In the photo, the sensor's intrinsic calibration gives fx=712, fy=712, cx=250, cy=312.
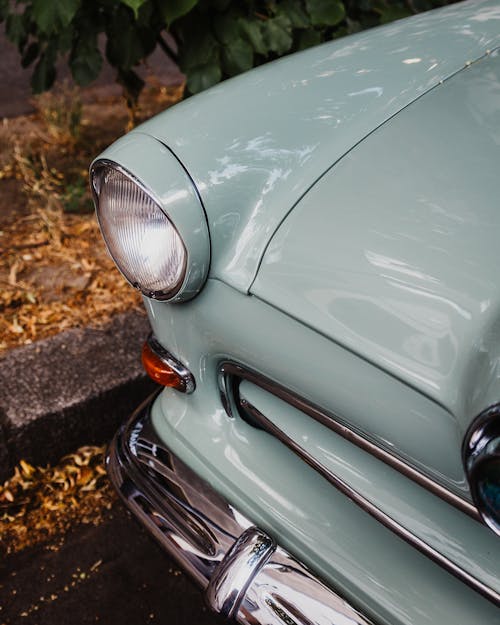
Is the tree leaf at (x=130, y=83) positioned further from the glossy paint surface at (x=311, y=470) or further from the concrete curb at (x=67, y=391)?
the glossy paint surface at (x=311, y=470)

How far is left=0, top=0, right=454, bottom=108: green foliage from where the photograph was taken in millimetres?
2113

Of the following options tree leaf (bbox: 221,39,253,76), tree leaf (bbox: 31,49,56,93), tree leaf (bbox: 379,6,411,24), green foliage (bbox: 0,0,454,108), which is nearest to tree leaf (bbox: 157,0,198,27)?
green foliage (bbox: 0,0,454,108)

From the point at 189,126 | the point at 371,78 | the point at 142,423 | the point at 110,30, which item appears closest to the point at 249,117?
the point at 189,126

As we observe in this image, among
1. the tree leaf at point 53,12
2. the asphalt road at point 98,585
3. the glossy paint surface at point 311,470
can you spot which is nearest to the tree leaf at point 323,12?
the tree leaf at point 53,12

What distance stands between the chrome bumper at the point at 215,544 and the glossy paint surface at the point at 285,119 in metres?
0.40

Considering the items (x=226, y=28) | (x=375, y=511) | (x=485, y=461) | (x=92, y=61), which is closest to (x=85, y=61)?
(x=92, y=61)

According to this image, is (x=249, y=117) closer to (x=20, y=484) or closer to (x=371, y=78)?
(x=371, y=78)

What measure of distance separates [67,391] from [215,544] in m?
0.86

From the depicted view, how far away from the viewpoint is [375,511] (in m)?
1.04

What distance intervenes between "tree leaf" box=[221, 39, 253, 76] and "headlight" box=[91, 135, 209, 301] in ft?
3.24

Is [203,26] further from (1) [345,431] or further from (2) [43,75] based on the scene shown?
(1) [345,431]

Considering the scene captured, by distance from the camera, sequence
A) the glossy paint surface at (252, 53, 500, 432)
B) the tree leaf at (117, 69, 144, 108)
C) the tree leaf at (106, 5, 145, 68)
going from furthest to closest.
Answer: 1. the tree leaf at (117, 69, 144, 108)
2. the tree leaf at (106, 5, 145, 68)
3. the glossy paint surface at (252, 53, 500, 432)

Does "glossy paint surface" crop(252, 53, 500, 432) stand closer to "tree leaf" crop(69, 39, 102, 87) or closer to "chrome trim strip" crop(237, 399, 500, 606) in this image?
"chrome trim strip" crop(237, 399, 500, 606)

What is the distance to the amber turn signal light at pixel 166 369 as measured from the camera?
130 cm
